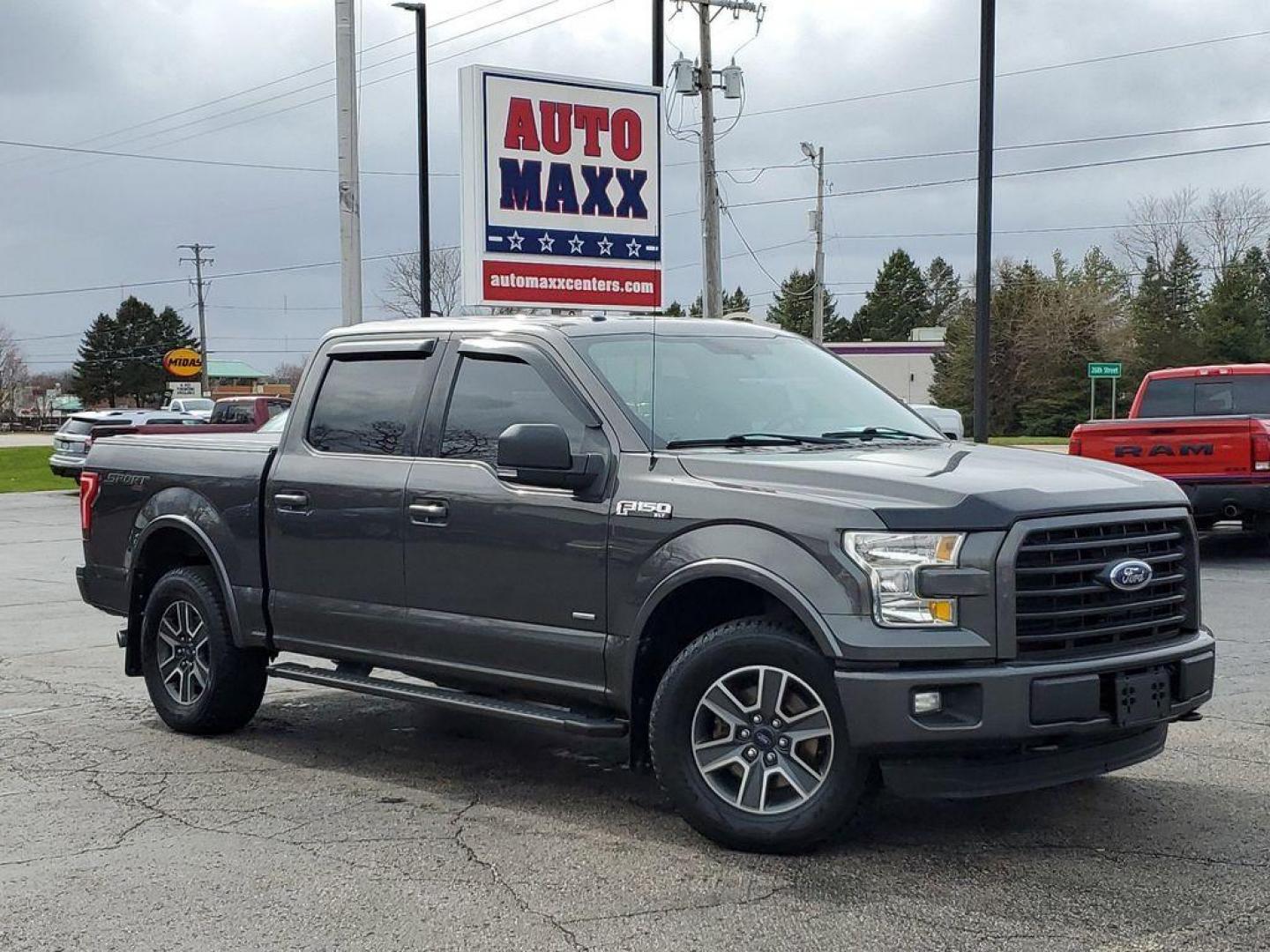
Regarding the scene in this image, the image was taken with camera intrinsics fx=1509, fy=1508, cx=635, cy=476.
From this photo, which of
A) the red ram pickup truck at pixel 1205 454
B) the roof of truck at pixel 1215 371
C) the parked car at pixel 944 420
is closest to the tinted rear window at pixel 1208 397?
the roof of truck at pixel 1215 371

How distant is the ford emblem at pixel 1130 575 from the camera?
507 centimetres

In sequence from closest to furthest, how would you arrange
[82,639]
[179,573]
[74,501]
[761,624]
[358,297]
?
[761,624] → [179,573] → [82,639] → [358,297] → [74,501]

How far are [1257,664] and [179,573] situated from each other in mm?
6242

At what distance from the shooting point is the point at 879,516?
16.2ft

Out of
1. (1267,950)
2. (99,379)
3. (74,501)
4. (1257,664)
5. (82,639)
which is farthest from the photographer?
(99,379)

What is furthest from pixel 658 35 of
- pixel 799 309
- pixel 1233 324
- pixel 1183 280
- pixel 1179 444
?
pixel 799 309

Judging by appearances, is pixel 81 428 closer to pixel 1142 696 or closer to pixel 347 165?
pixel 347 165

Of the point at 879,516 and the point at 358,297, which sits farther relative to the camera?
the point at 358,297

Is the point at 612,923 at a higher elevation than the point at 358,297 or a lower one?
lower

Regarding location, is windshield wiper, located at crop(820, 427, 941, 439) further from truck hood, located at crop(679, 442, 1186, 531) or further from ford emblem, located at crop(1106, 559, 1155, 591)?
ford emblem, located at crop(1106, 559, 1155, 591)

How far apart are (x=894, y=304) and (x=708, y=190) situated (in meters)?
96.1

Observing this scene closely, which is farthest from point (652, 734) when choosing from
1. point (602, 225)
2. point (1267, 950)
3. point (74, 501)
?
point (74, 501)

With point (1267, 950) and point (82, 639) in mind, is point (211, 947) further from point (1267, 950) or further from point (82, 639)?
point (82, 639)

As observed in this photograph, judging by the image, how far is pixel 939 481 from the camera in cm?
508
